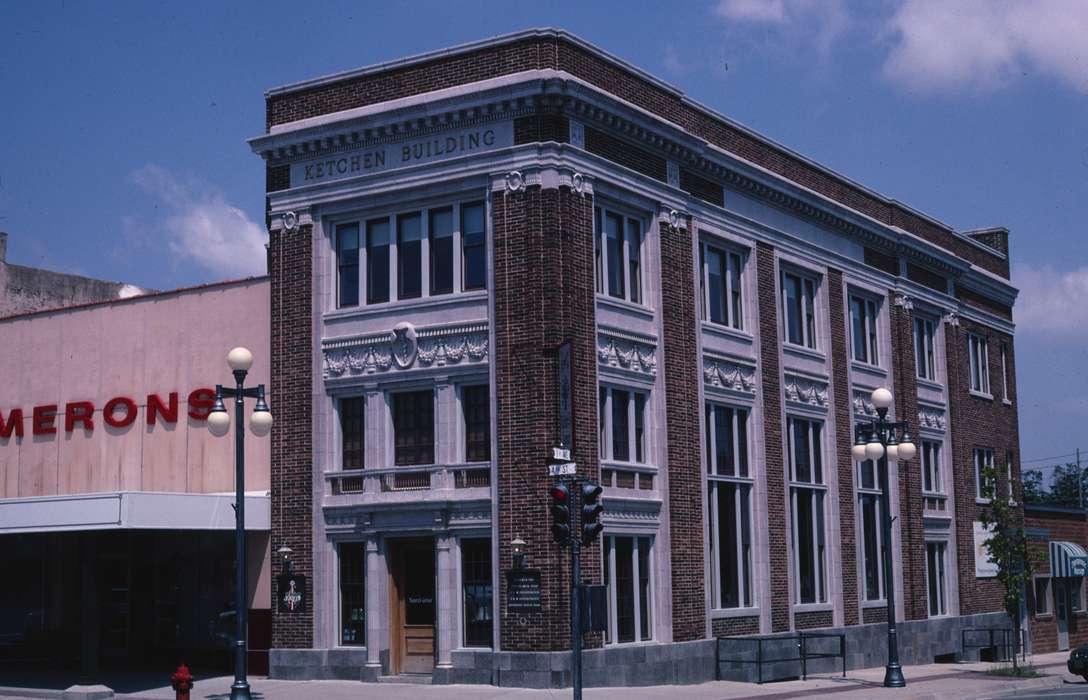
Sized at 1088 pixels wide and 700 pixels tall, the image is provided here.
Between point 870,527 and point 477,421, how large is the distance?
17.2 meters

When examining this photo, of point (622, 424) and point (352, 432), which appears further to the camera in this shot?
point (352, 432)

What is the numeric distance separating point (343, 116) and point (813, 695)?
1657 cm

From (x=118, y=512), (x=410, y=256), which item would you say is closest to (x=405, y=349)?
(x=410, y=256)

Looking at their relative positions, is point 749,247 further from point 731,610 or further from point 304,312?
point 304,312

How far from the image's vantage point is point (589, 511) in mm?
22594

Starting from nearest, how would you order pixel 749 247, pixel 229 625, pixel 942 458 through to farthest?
pixel 229 625 → pixel 749 247 → pixel 942 458

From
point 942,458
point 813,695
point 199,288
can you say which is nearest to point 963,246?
point 942,458

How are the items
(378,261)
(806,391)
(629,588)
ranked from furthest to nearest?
(806,391)
(378,261)
(629,588)

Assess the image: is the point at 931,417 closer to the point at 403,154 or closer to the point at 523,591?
the point at 523,591

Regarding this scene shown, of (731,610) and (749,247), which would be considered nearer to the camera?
(731,610)

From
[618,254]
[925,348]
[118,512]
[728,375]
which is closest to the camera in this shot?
[118,512]

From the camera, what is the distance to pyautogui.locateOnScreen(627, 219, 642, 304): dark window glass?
33.1 meters

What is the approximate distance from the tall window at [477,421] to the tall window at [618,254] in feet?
11.7

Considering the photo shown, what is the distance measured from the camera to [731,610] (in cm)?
3512
